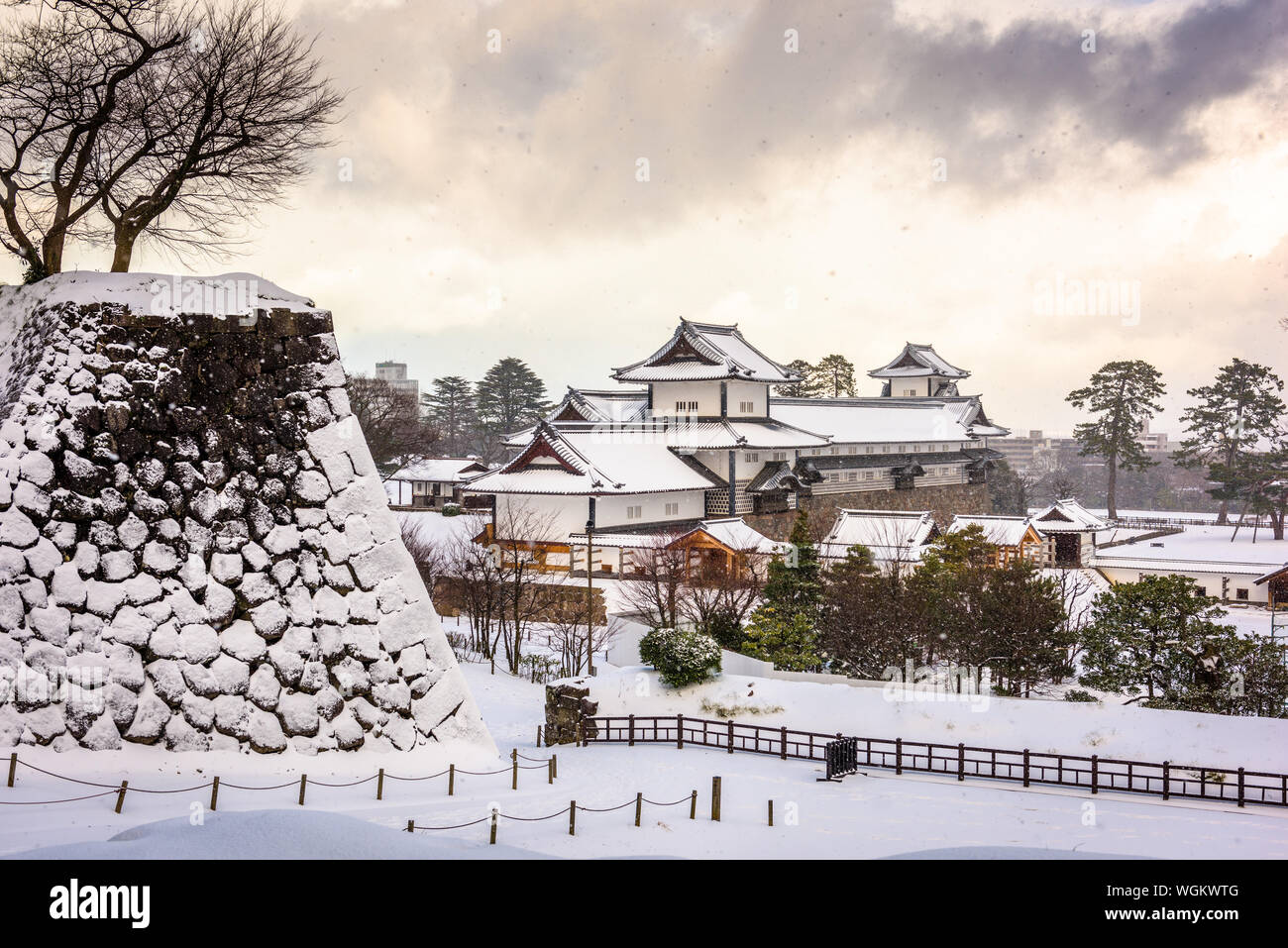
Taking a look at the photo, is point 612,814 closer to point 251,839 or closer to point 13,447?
point 251,839

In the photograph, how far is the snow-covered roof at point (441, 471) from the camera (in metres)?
54.8

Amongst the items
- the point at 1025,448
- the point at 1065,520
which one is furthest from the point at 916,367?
the point at 1025,448

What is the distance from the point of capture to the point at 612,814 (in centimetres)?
1055

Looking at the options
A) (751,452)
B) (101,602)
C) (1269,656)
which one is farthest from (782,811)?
(751,452)

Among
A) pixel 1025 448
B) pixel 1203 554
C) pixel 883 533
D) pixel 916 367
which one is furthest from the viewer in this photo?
pixel 1025 448

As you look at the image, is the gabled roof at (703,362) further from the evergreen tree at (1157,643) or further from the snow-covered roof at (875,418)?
the evergreen tree at (1157,643)

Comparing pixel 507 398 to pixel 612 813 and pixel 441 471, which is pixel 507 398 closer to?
pixel 441 471

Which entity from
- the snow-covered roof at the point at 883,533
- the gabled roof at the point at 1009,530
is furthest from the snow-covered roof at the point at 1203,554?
the snow-covered roof at the point at 883,533

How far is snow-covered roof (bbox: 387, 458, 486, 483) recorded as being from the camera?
54756 mm

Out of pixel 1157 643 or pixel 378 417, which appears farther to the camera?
pixel 378 417

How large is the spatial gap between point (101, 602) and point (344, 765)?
2855mm

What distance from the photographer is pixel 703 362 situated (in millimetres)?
43406

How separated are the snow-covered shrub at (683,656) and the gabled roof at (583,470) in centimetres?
1539

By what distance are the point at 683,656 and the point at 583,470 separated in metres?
17.5
